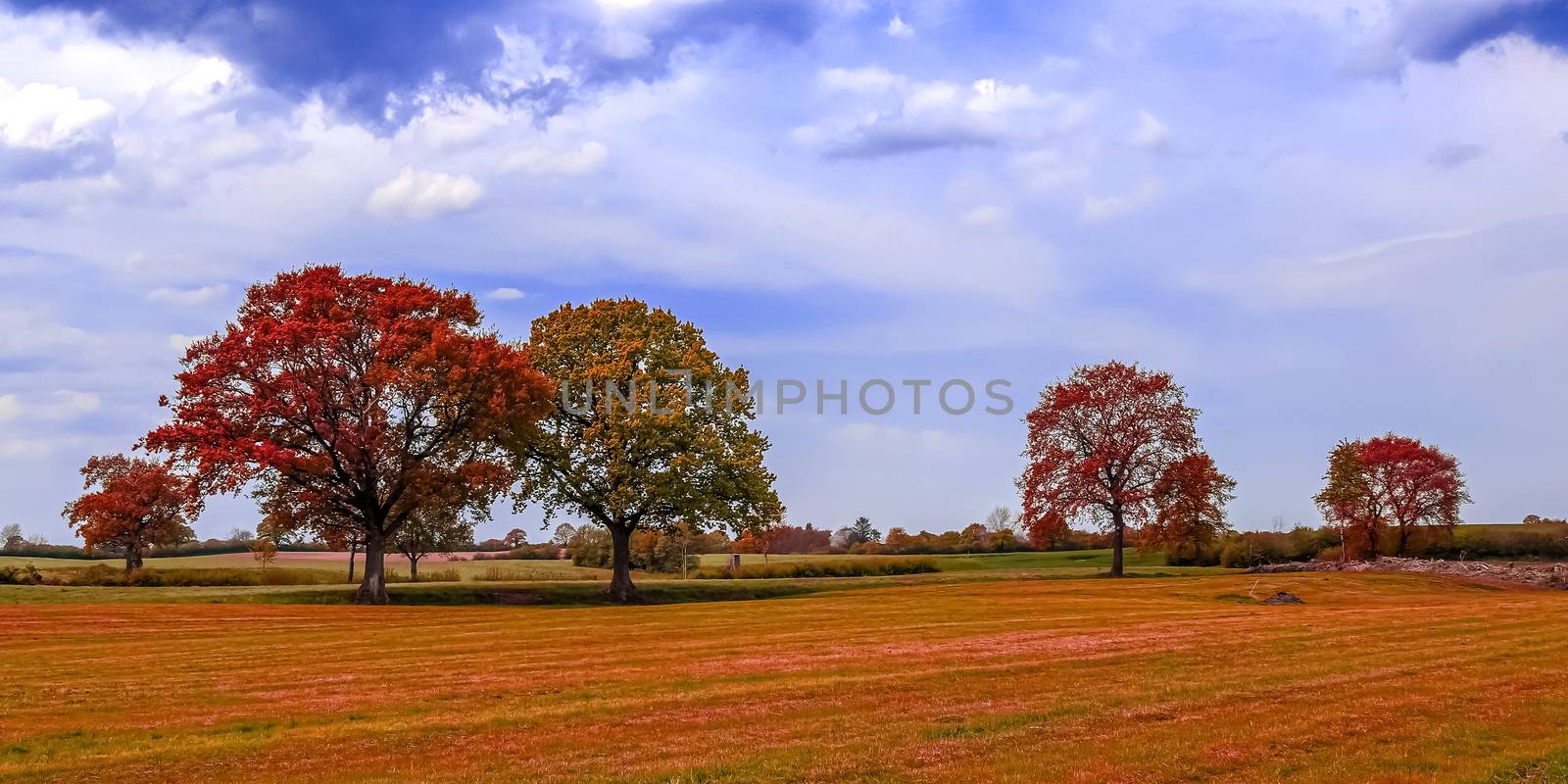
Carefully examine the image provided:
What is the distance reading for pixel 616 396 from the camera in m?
60.4

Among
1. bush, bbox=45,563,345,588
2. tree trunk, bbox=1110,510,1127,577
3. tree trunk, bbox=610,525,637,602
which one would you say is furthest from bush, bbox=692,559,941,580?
bush, bbox=45,563,345,588

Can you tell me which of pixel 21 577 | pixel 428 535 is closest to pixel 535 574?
pixel 428 535

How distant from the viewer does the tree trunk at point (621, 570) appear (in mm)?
61062

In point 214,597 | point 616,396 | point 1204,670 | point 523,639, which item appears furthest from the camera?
point 616,396

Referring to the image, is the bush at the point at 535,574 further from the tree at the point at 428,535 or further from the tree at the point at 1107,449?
the tree at the point at 1107,449

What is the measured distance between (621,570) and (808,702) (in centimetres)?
4392

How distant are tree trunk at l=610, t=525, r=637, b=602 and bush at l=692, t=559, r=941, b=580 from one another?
77.1 ft

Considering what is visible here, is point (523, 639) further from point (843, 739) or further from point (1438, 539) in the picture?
point (1438, 539)

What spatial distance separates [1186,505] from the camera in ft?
254

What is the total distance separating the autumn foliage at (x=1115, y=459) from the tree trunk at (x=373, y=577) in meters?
43.6

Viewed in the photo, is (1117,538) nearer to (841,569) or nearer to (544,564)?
(841,569)

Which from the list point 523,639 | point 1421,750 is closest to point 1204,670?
point 1421,750

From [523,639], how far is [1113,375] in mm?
57069

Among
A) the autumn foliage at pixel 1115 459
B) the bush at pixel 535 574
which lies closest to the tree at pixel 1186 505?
the autumn foliage at pixel 1115 459
